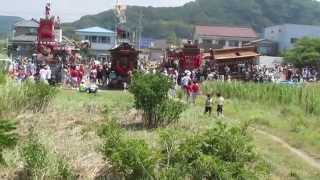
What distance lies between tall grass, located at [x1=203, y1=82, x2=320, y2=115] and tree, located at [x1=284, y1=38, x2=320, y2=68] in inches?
1388

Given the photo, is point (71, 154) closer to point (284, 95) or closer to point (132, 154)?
point (132, 154)

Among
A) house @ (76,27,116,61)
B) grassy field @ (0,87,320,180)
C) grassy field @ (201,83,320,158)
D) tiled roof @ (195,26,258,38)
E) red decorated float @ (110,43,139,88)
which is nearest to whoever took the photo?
grassy field @ (0,87,320,180)

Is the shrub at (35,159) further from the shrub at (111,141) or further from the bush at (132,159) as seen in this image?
the bush at (132,159)

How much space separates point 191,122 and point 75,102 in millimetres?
6141

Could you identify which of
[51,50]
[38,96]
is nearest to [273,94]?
[38,96]

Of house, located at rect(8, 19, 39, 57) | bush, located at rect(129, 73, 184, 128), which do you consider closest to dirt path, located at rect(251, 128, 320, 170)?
bush, located at rect(129, 73, 184, 128)

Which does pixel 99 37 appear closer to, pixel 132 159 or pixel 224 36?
pixel 224 36

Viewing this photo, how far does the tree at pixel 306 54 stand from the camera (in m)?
70.8

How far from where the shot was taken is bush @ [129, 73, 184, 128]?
20812mm

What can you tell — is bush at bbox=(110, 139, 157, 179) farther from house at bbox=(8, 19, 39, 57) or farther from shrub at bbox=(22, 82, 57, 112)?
house at bbox=(8, 19, 39, 57)

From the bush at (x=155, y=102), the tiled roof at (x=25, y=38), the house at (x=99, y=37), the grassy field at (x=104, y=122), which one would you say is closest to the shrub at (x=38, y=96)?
the grassy field at (x=104, y=122)

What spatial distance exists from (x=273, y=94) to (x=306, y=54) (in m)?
43.0

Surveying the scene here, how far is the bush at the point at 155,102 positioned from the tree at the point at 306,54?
159ft

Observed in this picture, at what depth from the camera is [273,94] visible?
31.3 m
